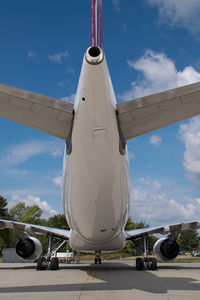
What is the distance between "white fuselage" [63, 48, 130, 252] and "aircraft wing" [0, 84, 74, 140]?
29 centimetres

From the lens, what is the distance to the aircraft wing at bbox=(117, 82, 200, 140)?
4.68 meters

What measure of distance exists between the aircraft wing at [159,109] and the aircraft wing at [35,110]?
1.23 meters

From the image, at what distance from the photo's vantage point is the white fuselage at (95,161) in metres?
5.19

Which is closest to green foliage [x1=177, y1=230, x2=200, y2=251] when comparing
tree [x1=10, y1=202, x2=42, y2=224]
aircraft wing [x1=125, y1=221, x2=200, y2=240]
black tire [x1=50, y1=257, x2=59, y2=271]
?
tree [x1=10, y1=202, x2=42, y2=224]

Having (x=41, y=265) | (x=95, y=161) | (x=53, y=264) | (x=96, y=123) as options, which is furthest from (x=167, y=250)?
(x=96, y=123)

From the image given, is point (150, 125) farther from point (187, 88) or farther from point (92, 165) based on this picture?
point (92, 165)

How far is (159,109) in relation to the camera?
5062 mm

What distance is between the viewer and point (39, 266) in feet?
38.9

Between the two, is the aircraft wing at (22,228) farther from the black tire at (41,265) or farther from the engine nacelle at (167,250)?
the engine nacelle at (167,250)

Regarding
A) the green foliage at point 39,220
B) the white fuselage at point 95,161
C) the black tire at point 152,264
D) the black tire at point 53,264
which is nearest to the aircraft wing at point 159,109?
the white fuselage at point 95,161

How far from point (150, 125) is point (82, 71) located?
181 cm

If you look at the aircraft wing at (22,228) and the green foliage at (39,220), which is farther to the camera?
the green foliage at (39,220)

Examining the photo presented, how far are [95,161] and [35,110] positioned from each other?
1.76m

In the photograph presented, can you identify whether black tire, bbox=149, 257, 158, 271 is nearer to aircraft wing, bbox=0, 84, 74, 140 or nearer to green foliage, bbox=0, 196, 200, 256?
aircraft wing, bbox=0, 84, 74, 140
